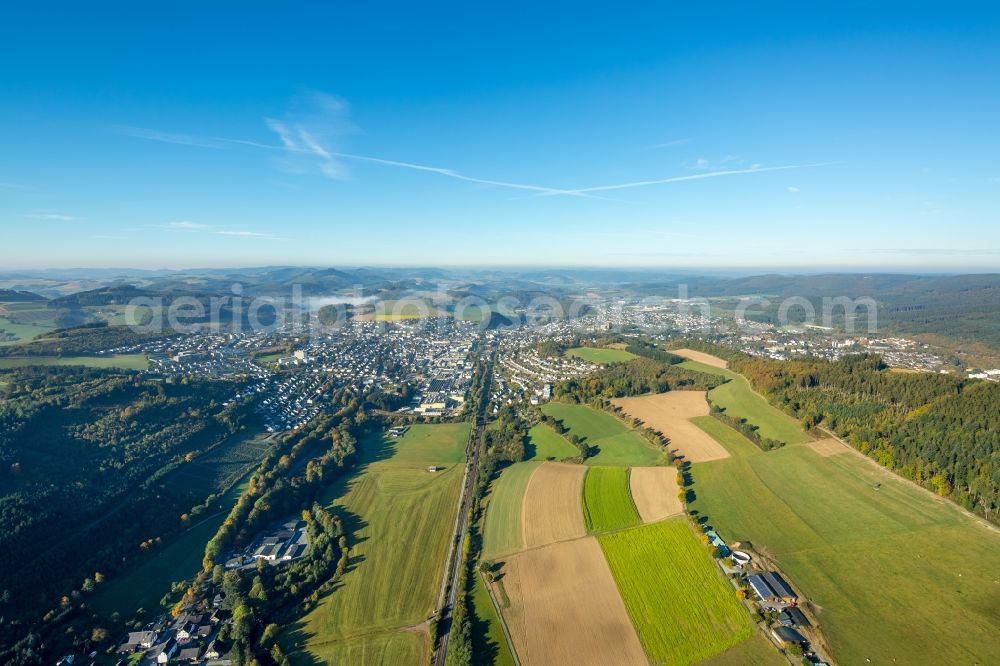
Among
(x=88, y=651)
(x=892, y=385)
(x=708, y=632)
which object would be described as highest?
(x=892, y=385)

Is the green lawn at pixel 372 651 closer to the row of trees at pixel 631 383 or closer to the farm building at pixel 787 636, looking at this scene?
the farm building at pixel 787 636

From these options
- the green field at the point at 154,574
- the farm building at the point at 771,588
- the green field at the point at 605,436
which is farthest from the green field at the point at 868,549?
the green field at the point at 154,574

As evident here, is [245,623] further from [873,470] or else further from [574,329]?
[574,329]

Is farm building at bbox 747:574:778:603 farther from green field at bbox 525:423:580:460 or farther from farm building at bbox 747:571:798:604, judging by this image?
green field at bbox 525:423:580:460

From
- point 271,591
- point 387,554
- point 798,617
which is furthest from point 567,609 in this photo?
point 271,591

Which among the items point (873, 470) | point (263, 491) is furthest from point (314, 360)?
point (873, 470)
